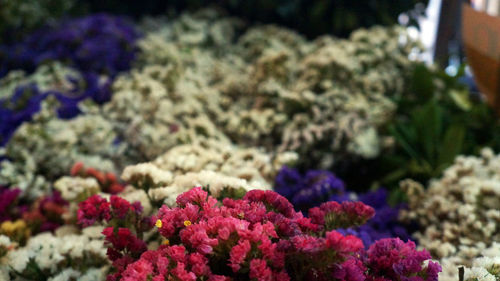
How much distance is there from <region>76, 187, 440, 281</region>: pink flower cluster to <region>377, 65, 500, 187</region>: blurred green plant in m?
1.73

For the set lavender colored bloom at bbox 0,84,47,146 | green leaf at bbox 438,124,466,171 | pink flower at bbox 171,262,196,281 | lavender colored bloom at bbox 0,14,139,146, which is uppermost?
lavender colored bloom at bbox 0,14,139,146

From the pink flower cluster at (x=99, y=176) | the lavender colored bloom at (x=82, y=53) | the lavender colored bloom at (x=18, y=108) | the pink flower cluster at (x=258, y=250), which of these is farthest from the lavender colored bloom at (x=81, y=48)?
the pink flower cluster at (x=258, y=250)

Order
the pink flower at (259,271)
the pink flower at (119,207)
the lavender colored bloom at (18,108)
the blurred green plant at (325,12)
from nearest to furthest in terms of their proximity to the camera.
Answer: the pink flower at (259,271) → the pink flower at (119,207) → the lavender colored bloom at (18,108) → the blurred green plant at (325,12)

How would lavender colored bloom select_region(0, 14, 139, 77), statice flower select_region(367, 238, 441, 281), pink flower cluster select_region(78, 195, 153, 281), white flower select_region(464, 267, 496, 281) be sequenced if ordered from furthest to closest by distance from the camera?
lavender colored bloom select_region(0, 14, 139, 77) → pink flower cluster select_region(78, 195, 153, 281) → white flower select_region(464, 267, 496, 281) → statice flower select_region(367, 238, 441, 281)

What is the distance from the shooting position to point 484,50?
295cm

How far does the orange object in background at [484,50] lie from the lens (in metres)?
2.87

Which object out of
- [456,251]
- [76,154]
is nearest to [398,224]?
[456,251]

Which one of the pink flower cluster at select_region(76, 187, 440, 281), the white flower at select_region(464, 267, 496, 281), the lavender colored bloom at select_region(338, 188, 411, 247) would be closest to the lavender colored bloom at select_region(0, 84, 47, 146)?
the pink flower cluster at select_region(76, 187, 440, 281)

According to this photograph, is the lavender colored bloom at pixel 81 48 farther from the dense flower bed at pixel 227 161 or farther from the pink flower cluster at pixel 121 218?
the pink flower cluster at pixel 121 218

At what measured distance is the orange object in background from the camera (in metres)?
2.87

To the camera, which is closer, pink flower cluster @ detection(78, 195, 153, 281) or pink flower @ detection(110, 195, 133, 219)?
pink flower cluster @ detection(78, 195, 153, 281)

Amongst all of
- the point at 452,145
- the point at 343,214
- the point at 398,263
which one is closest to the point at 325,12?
the point at 452,145

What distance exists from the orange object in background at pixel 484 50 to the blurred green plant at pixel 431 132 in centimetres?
15

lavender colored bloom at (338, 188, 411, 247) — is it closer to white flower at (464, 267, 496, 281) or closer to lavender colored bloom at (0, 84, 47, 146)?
white flower at (464, 267, 496, 281)
